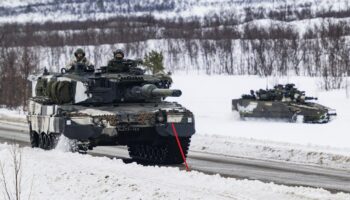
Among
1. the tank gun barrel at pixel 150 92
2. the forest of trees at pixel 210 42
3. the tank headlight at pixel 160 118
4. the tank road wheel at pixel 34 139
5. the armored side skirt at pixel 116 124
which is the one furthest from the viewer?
the forest of trees at pixel 210 42

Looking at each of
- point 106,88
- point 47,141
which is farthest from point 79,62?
point 47,141

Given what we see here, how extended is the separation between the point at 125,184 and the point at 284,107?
891 inches

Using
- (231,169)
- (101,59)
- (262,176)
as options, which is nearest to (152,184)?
(262,176)

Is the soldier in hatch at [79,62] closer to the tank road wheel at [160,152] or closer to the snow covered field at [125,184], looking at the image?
the tank road wheel at [160,152]

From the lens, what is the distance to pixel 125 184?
38.5 feet

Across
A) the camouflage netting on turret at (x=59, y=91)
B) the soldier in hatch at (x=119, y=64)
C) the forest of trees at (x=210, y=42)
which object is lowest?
the forest of trees at (x=210, y=42)

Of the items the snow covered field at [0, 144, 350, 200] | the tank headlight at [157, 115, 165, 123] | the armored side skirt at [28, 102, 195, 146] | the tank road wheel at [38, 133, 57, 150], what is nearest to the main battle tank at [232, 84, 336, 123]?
the tank road wheel at [38, 133, 57, 150]

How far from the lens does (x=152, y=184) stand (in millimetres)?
11781

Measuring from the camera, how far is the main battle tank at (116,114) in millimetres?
16219

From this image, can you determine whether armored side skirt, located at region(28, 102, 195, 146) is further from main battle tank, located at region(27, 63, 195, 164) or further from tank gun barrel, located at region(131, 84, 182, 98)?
tank gun barrel, located at region(131, 84, 182, 98)

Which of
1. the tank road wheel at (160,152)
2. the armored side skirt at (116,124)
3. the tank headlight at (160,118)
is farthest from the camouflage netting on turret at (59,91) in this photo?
the tank headlight at (160,118)

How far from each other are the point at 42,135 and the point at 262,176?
6.52 m

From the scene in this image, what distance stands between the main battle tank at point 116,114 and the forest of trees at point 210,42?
6703cm

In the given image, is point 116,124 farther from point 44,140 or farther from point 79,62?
point 44,140
